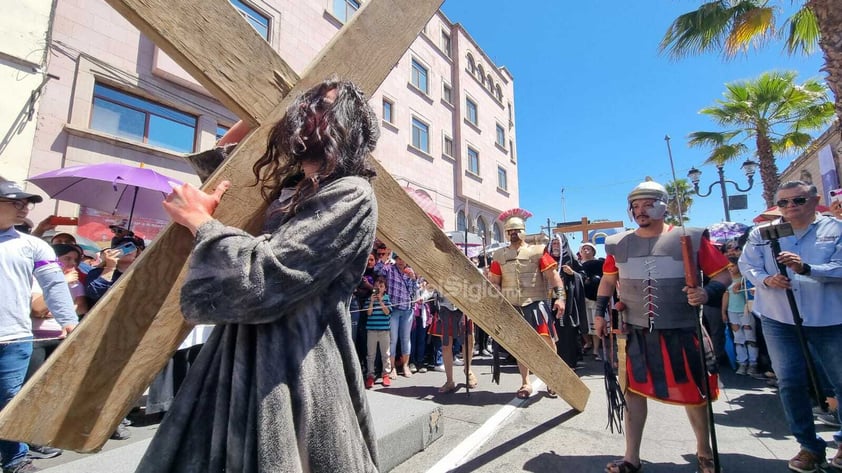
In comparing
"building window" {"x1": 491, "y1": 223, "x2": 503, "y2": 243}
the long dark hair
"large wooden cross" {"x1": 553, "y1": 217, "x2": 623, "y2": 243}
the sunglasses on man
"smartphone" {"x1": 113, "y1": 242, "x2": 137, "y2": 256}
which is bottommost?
the long dark hair

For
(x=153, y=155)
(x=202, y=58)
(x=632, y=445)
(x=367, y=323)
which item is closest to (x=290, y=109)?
(x=202, y=58)

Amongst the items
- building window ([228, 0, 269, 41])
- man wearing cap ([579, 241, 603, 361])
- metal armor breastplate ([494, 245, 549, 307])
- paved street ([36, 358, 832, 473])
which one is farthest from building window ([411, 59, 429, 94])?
paved street ([36, 358, 832, 473])

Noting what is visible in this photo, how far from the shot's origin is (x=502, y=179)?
25.6m

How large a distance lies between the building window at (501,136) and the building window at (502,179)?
5.10 feet

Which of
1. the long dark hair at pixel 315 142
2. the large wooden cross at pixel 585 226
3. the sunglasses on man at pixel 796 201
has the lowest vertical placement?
the long dark hair at pixel 315 142

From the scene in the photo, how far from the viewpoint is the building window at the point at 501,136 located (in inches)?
1001

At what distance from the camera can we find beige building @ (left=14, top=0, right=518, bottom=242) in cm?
872

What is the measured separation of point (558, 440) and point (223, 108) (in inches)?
494

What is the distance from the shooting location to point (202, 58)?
3.32ft

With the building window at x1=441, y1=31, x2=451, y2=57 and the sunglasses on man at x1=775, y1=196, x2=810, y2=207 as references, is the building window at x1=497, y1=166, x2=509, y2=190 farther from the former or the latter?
the sunglasses on man at x1=775, y1=196, x2=810, y2=207

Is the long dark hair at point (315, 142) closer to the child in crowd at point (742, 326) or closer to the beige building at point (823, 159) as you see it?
the child in crowd at point (742, 326)

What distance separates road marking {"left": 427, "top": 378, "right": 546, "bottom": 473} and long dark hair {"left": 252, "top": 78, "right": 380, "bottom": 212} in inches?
95.4

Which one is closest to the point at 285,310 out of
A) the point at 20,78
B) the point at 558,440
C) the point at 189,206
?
the point at 189,206

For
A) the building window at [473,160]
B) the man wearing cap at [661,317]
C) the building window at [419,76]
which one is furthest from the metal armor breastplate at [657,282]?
the building window at [473,160]
